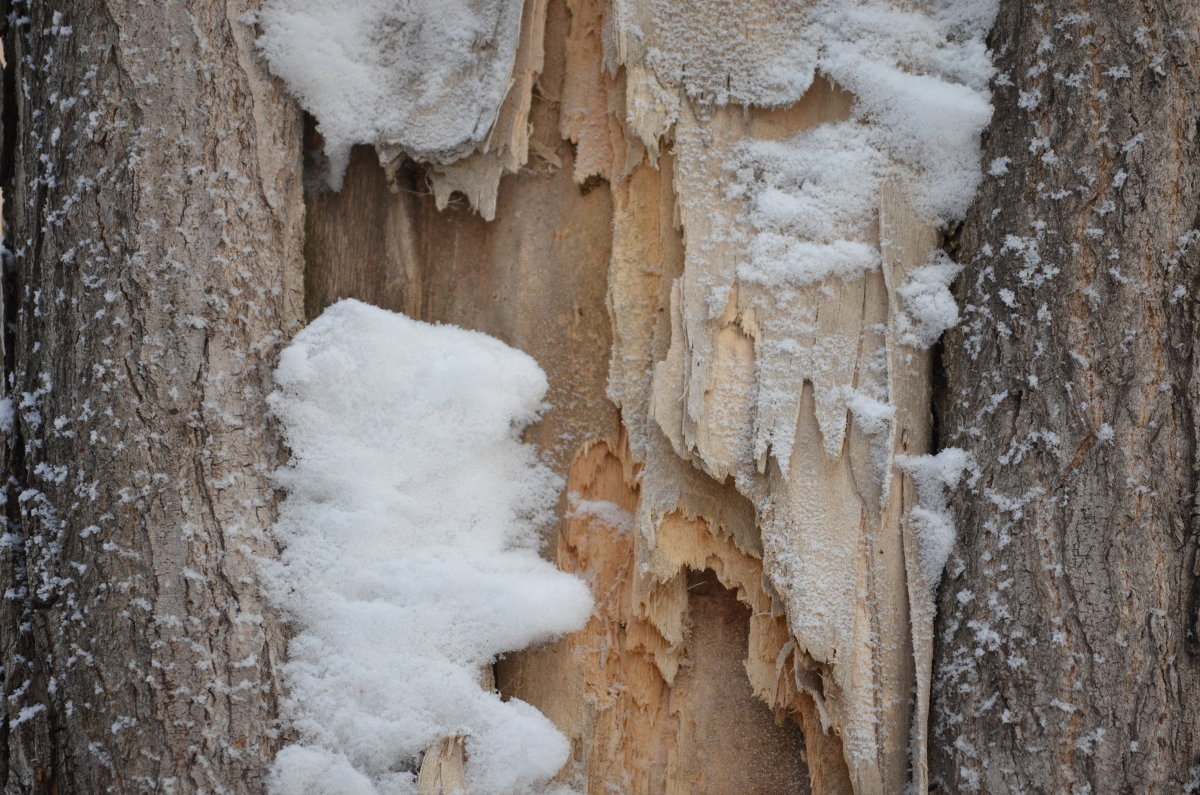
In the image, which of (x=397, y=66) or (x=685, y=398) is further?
(x=397, y=66)

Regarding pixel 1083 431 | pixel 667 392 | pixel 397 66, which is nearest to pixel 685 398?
pixel 667 392

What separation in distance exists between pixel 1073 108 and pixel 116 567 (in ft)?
4.86

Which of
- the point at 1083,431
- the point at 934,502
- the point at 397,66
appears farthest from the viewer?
the point at 397,66

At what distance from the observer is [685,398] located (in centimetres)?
130

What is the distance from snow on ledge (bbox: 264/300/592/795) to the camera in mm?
1206

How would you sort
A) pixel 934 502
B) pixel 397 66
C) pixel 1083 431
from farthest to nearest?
pixel 397 66
pixel 934 502
pixel 1083 431

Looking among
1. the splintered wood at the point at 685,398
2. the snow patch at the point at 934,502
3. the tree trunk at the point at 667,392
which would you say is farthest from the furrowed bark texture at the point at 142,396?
the snow patch at the point at 934,502

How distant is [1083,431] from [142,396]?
129 cm

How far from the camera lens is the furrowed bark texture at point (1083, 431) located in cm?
110

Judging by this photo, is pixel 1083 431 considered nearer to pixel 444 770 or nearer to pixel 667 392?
pixel 667 392

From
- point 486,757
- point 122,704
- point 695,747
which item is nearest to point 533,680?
point 486,757

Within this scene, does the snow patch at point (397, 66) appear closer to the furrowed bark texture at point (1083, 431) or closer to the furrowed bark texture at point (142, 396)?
the furrowed bark texture at point (142, 396)

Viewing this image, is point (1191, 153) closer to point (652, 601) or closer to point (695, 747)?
point (652, 601)

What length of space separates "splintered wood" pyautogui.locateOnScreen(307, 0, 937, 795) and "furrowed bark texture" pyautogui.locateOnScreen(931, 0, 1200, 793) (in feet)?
Answer: 0.30
